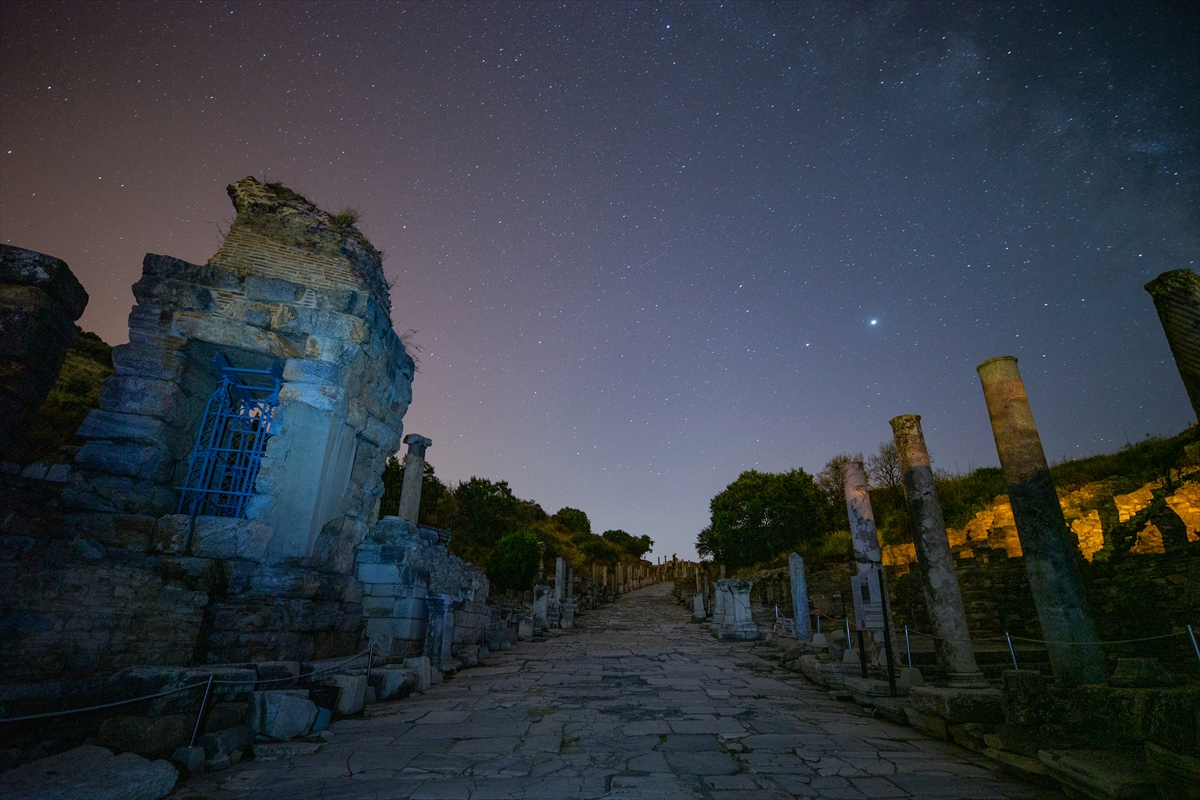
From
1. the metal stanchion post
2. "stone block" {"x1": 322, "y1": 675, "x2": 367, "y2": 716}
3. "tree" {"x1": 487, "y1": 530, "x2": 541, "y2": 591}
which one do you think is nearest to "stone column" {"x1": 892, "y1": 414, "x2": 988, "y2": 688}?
"stone block" {"x1": 322, "y1": 675, "x2": 367, "y2": 716}

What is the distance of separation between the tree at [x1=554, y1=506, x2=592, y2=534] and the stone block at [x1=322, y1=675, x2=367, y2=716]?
4667 centimetres

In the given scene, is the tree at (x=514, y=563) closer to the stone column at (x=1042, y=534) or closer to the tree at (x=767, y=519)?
the tree at (x=767, y=519)

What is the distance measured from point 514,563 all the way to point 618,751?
1774cm

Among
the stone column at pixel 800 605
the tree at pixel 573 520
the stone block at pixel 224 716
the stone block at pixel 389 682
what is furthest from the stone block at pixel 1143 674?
the tree at pixel 573 520

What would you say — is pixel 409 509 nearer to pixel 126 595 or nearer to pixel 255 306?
pixel 255 306

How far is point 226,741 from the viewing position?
412 cm

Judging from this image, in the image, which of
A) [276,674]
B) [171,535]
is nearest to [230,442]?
[171,535]

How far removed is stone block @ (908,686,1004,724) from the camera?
5121 millimetres

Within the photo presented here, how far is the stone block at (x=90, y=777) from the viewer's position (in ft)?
9.48

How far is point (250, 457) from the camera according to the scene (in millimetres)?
7051

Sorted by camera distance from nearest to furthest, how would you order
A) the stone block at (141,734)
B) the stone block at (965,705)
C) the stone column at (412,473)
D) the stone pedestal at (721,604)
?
1. the stone block at (141,734)
2. the stone block at (965,705)
3. the stone column at (412,473)
4. the stone pedestal at (721,604)

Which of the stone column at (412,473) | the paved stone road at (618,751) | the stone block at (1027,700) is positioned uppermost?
the stone column at (412,473)

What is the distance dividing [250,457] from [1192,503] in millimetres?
20040

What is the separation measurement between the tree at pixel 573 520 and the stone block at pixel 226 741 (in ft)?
158
